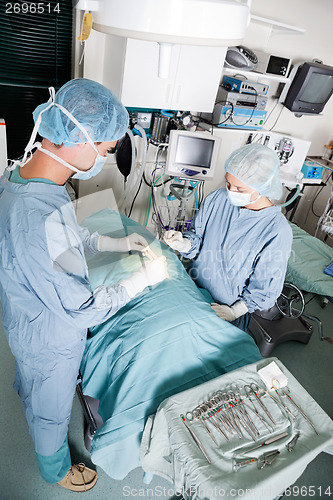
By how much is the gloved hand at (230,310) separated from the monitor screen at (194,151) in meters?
1.14

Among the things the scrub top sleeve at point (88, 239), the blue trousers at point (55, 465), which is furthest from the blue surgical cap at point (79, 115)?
the blue trousers at point (55, 465)

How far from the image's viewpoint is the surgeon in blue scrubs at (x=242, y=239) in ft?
5.13

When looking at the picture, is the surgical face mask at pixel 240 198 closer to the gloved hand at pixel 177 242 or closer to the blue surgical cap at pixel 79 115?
the gloved hand at pixel 177 242

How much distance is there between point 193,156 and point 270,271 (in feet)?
3.86

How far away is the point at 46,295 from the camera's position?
1.04 m

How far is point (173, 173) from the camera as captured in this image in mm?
2436

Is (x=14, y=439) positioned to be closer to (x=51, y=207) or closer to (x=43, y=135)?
(x=51, y=207)

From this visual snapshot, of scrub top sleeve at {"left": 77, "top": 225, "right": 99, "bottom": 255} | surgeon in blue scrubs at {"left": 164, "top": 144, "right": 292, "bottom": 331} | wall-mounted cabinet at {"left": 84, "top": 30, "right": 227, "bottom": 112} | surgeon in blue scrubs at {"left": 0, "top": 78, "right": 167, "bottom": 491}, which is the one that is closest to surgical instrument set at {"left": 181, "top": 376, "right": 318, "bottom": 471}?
surgeon in blue scrubs at {"left": 0, "top": 78, "right": 167, "bottom": 491}

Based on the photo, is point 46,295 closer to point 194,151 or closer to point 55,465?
point 55,465

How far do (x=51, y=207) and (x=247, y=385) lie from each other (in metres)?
0.85

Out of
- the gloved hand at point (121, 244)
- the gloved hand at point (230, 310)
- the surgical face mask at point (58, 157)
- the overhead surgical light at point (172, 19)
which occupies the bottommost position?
the gloved hand at point (230, 310)

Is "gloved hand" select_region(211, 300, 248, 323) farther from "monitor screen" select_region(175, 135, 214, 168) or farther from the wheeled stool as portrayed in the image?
"monitor screen" select_region(175, 135, 214, 168)

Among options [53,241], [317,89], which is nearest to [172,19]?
[53,241]

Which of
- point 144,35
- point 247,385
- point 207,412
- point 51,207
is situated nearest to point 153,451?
point 207,412
